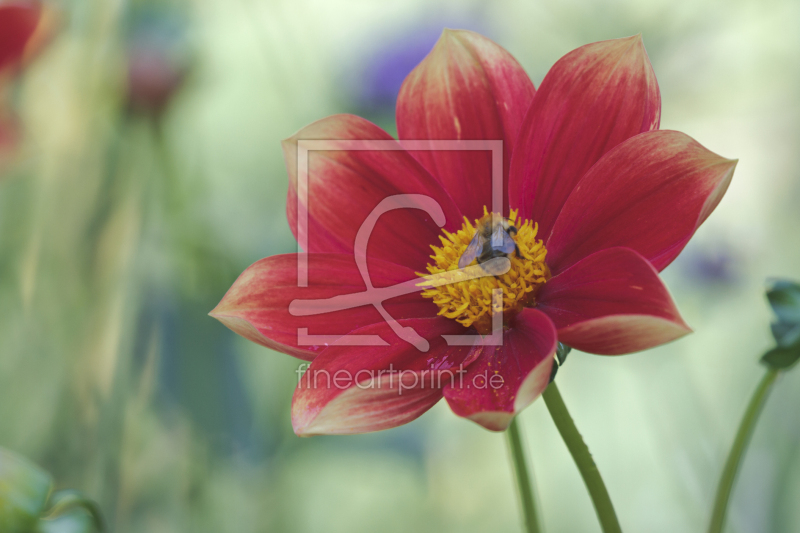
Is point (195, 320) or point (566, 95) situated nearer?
point (566, 95)

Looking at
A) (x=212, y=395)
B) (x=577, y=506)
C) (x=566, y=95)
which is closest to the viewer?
(x=566, y=95)

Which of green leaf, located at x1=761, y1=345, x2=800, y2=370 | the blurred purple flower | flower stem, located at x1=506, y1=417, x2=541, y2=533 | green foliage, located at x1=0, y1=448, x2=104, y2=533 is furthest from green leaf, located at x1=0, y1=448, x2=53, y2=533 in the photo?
the blurred purple flower

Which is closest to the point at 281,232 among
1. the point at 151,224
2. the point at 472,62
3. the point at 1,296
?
the point at 151,224

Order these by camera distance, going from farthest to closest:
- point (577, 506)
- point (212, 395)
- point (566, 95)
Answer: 1. point (577, 506)
2. point (212, 395)
3. point (566, 95)

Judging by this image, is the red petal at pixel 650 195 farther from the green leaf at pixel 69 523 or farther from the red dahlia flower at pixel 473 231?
the green leaf at pixel 69 523

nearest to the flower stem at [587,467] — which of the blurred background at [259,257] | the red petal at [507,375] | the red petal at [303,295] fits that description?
the red petal at [507,375]

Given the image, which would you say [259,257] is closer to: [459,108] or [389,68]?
[389,68]

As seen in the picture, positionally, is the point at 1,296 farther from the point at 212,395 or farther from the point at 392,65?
the point at 392,65
